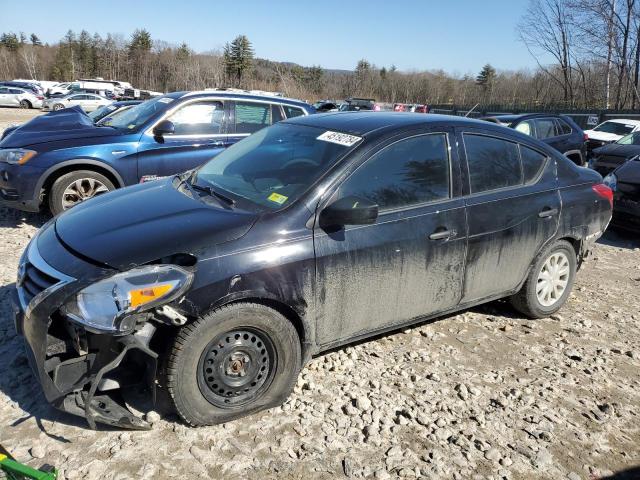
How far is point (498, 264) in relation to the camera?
3.96 meters

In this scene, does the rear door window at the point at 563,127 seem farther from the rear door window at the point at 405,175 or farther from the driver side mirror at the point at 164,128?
the rear door window at the point at 405,175

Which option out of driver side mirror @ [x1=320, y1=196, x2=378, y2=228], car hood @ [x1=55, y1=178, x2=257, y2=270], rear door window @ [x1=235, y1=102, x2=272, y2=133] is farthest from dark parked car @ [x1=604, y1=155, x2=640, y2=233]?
car hood @ [x1=55, y1=178, x2=257, y2=270]

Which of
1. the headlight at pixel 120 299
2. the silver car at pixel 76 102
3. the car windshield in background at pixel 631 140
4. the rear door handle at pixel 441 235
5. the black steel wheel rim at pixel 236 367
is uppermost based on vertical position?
the silver car at pixel 76 102

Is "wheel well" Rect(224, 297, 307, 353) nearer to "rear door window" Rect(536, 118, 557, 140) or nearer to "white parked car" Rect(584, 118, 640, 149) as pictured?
"rear door window" Rect(536, 118, 557, 140)

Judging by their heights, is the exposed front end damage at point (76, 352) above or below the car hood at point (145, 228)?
below

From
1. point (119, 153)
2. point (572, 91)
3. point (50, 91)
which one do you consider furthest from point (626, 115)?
point (50, 91)

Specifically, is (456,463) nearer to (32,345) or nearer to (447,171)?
(447,171)

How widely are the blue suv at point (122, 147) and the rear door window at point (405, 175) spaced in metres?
3.83

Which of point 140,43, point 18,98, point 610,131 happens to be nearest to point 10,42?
point 140,43

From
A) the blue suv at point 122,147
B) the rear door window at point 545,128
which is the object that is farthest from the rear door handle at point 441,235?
the rear door window at point 545,128

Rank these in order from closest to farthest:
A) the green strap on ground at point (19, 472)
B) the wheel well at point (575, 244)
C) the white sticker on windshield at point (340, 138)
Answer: the green strap on ground at point (19, 472), the white sticker on windshield at point (340, 138), the wheel well at point (575, 244)

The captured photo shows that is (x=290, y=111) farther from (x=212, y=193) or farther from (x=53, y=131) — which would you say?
(x=212, y=193)

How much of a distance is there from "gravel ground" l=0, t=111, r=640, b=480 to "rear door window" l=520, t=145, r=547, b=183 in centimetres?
129

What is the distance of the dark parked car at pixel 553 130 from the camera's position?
36.0 feet
